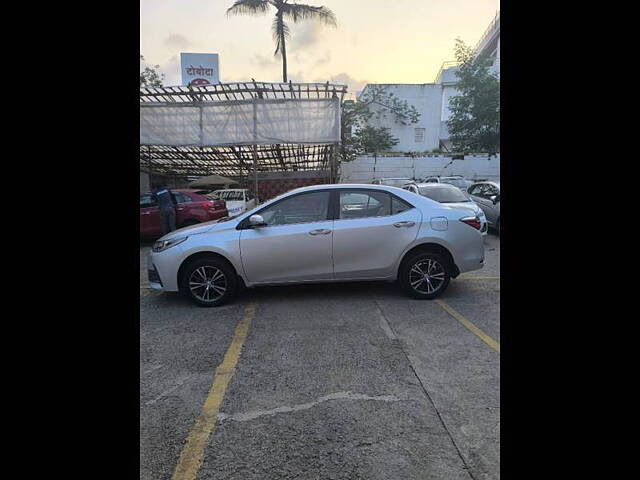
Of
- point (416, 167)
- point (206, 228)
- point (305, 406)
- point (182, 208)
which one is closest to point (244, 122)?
point (182, 208)

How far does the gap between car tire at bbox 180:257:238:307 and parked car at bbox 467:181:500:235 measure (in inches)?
289

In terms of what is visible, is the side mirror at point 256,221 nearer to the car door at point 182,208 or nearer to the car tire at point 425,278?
the car tire at point 425,278

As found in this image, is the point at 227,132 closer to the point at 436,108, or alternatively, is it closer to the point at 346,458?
the point at 346,458

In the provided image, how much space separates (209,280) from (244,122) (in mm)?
8525

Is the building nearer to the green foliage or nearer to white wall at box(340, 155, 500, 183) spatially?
the green foliage

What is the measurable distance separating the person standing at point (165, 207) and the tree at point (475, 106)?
1734 centimetres

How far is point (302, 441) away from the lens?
2416mm

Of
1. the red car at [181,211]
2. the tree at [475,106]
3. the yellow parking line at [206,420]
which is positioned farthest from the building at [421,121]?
the yellow parking line at [206,420]

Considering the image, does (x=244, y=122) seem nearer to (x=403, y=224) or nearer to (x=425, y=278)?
(x=403, y=224)

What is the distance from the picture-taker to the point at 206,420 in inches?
105
